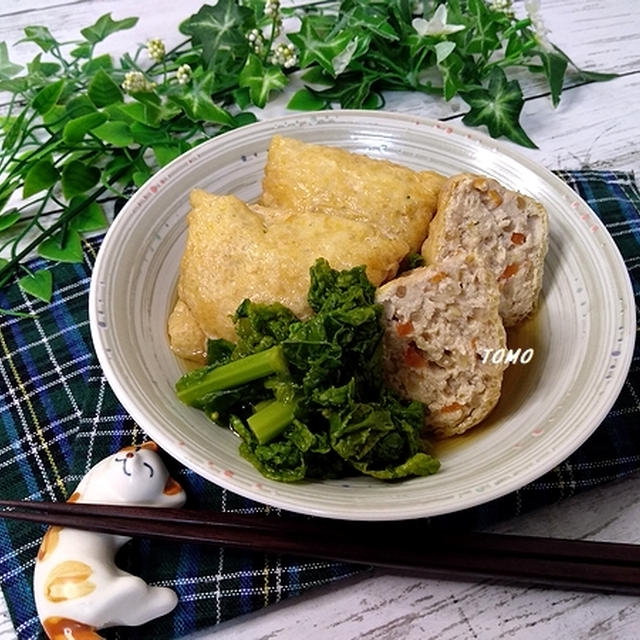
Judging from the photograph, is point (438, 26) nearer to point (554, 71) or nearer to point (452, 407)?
point (554, 71)

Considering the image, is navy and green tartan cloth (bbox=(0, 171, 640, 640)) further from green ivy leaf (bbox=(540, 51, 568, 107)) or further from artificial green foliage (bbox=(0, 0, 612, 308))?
green ivy leaf (bbox=(540, 51, 568, 107))

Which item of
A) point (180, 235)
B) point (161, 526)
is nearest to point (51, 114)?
point (180, 235)

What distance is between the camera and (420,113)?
296cm

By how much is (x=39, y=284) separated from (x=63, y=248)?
0.51 feet

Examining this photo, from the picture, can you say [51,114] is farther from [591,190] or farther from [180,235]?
[591,190]

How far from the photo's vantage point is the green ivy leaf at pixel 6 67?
118 inches

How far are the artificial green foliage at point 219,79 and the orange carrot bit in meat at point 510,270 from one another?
101cm

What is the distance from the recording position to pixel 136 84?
2.74 metres

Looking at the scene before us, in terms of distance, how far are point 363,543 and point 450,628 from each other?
29cm

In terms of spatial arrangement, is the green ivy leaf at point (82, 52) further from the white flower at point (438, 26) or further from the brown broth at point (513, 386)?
the brown broth at point (513, 386)

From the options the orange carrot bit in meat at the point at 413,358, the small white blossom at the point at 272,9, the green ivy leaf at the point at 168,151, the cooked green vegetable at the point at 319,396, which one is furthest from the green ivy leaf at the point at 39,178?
the orange carrot bit in meat at the point at 413,358

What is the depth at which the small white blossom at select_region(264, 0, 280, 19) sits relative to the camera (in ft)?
9.46

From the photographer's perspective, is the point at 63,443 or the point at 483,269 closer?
the point at 483,269

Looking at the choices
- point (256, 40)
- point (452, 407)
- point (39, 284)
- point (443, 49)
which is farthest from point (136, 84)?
point (452, 407)
